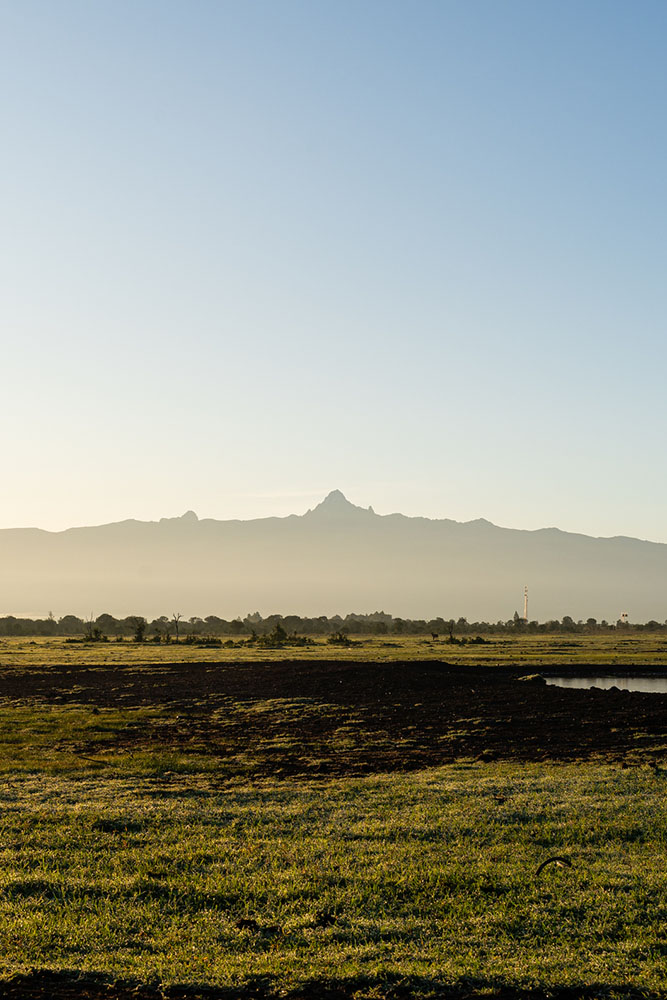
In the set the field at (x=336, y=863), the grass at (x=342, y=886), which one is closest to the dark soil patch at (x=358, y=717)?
the field at (x=336, y=863)

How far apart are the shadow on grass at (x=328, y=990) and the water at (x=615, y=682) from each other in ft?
194

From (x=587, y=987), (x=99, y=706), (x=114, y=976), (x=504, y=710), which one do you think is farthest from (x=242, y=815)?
(x=99, y=706)

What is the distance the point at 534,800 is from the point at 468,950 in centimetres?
963

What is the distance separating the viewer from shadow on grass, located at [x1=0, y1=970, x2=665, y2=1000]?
430 inches

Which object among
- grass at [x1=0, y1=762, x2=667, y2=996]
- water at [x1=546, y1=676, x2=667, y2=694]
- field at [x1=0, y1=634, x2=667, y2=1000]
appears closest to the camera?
field at [x1=0, y1=634, x2=667, y2=1000]

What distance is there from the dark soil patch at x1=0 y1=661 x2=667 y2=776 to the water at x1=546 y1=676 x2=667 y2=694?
245 inches

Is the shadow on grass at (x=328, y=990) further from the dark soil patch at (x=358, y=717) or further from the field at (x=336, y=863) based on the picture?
the dark soil patch at (x=358, y=717)

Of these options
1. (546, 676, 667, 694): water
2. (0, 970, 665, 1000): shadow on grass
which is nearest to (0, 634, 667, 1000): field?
(0, 970, 665, 1000): shadow on grass

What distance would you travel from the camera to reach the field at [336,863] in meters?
11.6

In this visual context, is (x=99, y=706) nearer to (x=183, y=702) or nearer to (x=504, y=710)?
(x=183, y=702)

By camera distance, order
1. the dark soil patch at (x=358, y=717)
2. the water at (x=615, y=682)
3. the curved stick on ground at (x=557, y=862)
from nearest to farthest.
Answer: the curved stick on ground at (x=557, y=862), the dark soil patch at (x=358, y=717), the water at (x=615, y=682)

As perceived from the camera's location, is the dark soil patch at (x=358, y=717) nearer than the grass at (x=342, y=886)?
No

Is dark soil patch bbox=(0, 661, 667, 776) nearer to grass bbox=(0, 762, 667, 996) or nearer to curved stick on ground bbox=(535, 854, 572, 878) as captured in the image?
grass bbox=(0, 762, 667, 996)

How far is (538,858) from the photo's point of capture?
1642cm
